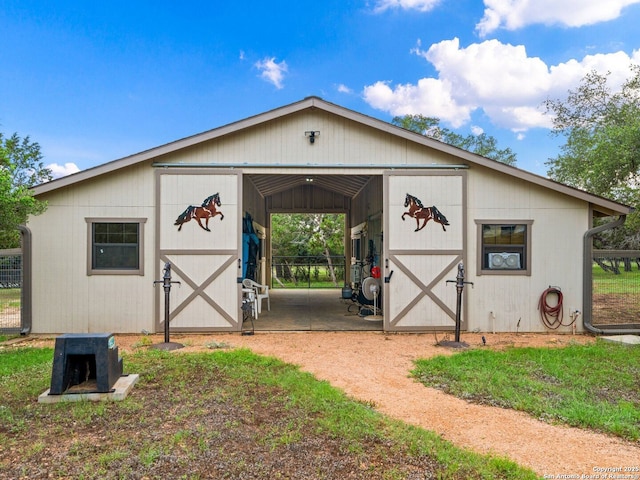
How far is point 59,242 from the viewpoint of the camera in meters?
6.72

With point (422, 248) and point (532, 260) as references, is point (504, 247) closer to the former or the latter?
point (532, 260)

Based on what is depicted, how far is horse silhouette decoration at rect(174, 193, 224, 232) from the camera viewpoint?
6902 millimetres

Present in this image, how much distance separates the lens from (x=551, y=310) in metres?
7.03

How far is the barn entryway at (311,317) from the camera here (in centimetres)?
745

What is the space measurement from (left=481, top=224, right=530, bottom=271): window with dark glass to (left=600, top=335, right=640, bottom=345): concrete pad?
1.67 meters

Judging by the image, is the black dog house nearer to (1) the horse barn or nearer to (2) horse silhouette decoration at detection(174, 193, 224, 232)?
(1) the horse barn

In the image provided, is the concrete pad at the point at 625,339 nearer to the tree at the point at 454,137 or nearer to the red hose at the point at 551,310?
the red hose at the point at 551,310

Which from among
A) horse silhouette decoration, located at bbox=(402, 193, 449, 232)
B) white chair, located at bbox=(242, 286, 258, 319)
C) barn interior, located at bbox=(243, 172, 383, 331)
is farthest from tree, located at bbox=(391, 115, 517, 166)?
white chair, located at bbox=(242, 286, 258, 319)

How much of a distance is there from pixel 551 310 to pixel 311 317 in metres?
4.56

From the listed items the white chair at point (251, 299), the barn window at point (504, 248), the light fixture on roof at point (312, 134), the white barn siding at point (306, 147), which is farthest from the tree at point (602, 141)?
the white chair at point (251, 299)

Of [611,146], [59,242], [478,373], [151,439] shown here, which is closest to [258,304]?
[59,242]

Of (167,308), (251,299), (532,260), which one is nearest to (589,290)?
(532,260)

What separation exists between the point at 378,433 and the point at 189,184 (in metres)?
5.33

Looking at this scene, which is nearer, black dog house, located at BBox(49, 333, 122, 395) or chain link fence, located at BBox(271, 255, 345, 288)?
black dog house, located at BBox(49, 333, 122, 395)
